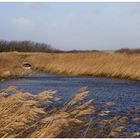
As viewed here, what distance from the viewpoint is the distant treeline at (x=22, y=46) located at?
7031cm

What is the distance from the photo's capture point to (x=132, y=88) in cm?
1425

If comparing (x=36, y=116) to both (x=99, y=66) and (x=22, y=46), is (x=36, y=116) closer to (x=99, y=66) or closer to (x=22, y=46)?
(x=99, y=66)

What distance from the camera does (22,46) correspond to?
77625mm

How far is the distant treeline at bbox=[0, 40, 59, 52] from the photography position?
70312mm

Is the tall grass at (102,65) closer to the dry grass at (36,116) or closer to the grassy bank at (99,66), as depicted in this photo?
the grassy bank at (99,66)

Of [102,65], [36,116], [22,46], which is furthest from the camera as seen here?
[22,46]

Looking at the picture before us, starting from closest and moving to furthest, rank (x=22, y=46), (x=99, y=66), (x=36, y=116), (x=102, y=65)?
1. (x=36, y=116)
2. (x=102, y=65)
3. (x=99, y=66)
4. (x=22, y=46)

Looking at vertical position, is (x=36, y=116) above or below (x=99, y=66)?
above

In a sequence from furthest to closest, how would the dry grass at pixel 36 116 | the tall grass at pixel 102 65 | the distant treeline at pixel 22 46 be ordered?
the distant treeline at pixel 22 46
the tall grass at pixel 102 65
the dry grass at pixel 36 116

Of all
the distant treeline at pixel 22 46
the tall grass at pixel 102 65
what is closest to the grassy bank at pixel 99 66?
the tall grass at pixel 102 65

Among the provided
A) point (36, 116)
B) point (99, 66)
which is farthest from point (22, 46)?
point (36, 116)

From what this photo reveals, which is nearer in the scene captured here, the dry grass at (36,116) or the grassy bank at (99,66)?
the dry grass at (36,116)

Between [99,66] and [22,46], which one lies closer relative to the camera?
[99,66]

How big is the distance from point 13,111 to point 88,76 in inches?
600
